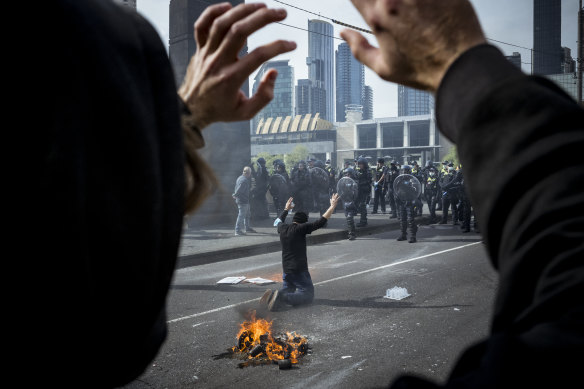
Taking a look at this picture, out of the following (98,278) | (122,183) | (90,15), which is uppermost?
(90,15)

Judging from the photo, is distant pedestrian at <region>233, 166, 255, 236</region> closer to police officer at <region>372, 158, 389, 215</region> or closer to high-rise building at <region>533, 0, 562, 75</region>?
police officer at <region>372, 158, 389, 215</region>

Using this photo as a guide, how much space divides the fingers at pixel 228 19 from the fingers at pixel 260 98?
0.50 feet

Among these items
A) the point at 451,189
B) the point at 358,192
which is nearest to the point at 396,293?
the point at 358,192

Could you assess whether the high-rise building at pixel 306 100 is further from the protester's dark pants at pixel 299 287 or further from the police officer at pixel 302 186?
the protester's dark pants at pixel 299 287

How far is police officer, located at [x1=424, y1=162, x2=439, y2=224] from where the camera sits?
1812 centimetres

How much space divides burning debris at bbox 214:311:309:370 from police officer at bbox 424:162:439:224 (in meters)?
13.7

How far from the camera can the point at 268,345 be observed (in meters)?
4.88

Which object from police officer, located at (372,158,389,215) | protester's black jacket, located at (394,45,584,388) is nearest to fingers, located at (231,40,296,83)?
protester's black jacket, located at (394,45,584,388)

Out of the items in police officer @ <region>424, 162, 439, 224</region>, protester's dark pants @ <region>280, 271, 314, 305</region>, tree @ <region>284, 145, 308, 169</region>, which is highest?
tree @ <region>284, 145, 308, 169</region>

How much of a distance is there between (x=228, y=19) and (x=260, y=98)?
20 centimetres

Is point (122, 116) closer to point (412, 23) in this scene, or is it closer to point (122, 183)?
point (122, 183)

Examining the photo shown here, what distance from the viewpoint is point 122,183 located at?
1.97 ft

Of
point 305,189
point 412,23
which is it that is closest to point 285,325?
point 412,23

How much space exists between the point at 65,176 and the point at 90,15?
197 millimetres
